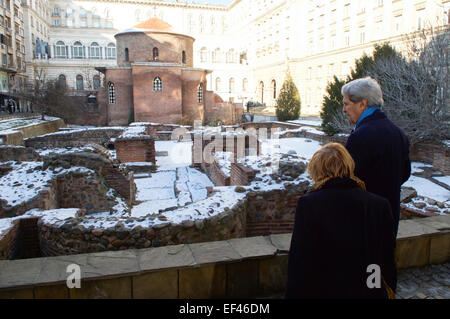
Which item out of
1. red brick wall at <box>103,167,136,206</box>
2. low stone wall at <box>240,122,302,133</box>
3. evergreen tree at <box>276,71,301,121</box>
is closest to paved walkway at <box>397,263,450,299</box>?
red brick wall at <box>103,167,136,206</box>

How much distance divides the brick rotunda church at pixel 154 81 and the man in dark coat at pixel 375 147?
27.2 metres

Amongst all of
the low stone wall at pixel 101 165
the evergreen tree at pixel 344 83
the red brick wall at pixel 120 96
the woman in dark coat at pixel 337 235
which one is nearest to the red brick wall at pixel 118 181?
the low stone wall at pixel 101 165

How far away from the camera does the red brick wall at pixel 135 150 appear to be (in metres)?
12.4

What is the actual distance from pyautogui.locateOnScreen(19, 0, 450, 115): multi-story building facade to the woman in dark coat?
88.4 ft

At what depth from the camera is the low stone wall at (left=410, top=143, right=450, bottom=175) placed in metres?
11.6

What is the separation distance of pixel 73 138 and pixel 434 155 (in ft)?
52.7

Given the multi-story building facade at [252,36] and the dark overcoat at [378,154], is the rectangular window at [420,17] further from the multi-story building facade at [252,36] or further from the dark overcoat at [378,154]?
the dark overcoat at [378,154]

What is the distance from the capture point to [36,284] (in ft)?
7.30

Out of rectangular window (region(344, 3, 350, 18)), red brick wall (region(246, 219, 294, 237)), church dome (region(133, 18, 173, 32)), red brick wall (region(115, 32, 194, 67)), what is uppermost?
rectangular window (region(344, 3, 350, 18))

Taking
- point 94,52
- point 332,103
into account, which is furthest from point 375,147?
point 94,52

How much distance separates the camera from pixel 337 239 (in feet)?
5.75

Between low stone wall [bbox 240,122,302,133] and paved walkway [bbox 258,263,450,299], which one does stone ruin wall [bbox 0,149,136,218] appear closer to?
paved walkway [bbox 258,263,450,299]
